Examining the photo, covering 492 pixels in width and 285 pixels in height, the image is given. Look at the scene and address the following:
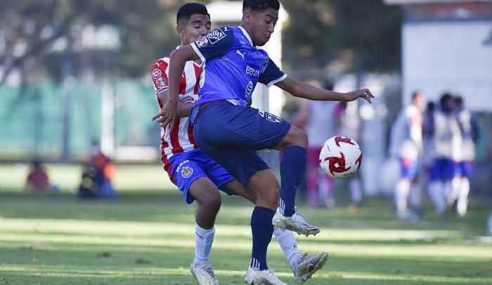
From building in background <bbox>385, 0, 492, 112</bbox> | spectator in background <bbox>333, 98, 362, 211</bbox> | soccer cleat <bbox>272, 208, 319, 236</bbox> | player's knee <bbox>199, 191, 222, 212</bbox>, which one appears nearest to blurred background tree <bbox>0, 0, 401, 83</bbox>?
building in background <bbox>385, 0, 492, 112</bbox>

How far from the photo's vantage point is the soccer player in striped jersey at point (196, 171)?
1164 cm

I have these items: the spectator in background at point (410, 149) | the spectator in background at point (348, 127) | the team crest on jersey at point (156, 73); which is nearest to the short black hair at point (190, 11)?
the team crest on jersey at point (156, 73)

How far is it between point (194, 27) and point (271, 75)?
91cm

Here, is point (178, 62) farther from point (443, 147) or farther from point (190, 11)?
point (443, 147)

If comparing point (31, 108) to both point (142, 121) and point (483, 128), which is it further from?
point (483, 128)

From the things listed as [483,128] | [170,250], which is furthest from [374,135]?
[170,250]

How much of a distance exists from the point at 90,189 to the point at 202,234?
20.6 meters

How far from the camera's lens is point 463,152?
26.3 meters

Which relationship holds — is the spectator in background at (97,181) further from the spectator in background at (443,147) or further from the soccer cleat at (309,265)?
the soccer cleat at (309,265)

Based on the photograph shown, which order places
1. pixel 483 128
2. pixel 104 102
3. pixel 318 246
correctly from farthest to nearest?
pixel 104 102 → pixel 483 128 → pixel 318 246

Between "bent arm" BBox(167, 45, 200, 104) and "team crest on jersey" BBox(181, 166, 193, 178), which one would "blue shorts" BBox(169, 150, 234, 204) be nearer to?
"team crest on jersey" BBox(181, 166, 193, 178)

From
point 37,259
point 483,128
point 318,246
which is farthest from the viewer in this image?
point 483,128

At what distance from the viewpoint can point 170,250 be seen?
16.6m

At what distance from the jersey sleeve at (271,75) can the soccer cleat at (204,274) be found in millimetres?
1464
